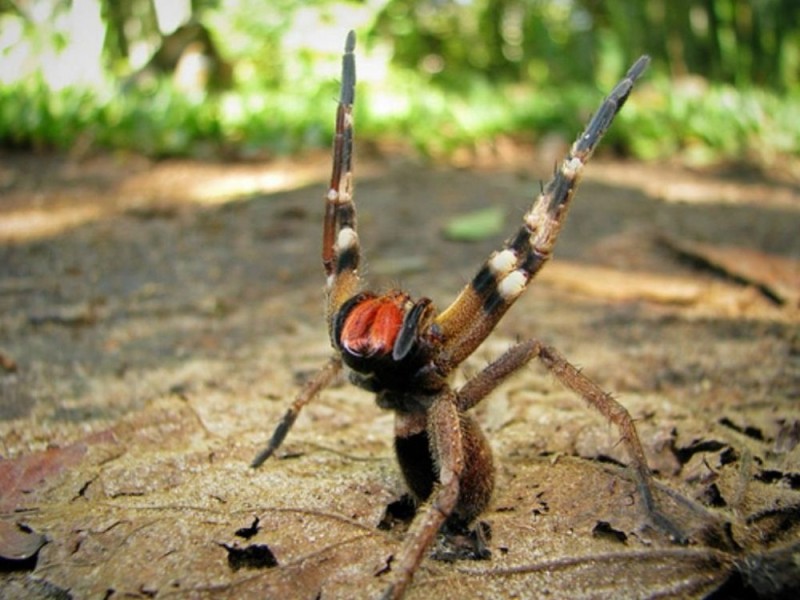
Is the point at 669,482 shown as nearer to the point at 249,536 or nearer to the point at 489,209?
the point at 249,536

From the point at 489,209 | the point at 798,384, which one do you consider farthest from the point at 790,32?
the point at 798,384

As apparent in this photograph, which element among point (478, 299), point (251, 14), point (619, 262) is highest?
point (251, 14)

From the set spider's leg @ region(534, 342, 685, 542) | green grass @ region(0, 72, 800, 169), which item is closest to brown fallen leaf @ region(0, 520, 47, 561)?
spider's leg @ region(534, 342, 685, 542)

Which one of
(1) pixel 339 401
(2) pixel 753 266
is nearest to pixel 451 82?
(2) pixel 753 266

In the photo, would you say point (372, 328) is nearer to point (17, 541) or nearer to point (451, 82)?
point (17, 541)

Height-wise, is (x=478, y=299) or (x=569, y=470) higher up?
(x=478, y=299)

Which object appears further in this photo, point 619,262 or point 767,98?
point 767,98

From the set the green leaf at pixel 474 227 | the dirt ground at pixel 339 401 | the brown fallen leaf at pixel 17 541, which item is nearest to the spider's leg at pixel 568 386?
the dirt ground at pixel 339 401
